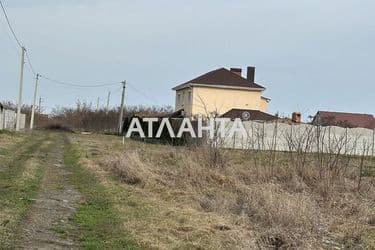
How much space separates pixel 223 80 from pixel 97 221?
5484 centimetres

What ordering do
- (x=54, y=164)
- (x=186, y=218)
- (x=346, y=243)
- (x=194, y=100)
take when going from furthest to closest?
1. (x=194, y=100)
2. (x=54, y=164)
3. (x=186, y=218)
4. (x=346, y=243)

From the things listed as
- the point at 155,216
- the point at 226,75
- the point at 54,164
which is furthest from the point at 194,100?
the point at 155,216

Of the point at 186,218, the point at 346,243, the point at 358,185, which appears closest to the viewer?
the point at 346,243

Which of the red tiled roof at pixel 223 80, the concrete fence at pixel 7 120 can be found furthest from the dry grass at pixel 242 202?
the red tiled roof at pixel 223 80

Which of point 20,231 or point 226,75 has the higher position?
point 226,75

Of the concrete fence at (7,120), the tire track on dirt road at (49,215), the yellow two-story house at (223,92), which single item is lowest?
the tire track on dirt road at (49,215)

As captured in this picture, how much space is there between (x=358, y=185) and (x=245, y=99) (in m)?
48.0

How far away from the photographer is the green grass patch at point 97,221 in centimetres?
807

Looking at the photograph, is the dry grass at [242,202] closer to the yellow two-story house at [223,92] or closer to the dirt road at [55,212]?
the dirt road at [55,212]

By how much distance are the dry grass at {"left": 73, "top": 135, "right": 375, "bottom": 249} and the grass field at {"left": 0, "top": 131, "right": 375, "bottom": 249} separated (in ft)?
0.08

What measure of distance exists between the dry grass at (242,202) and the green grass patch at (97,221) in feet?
0.90

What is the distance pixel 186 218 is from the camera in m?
10.4

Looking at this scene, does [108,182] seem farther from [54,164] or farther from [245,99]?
[245,99]
